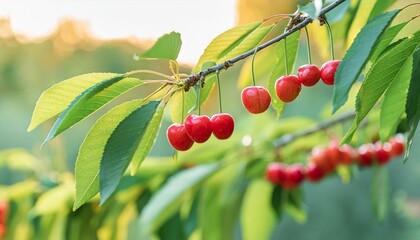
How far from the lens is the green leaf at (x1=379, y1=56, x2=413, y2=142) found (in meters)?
0.79

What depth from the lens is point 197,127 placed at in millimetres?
808

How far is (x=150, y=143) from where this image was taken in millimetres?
845

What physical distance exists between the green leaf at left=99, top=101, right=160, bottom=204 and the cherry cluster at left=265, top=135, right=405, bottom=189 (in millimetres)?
1105

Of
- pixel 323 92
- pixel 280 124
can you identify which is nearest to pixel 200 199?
pixel 280 124

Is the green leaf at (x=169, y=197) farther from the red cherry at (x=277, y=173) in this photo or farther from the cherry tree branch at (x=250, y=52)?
the cherry tree branch at (x=250, y=52)

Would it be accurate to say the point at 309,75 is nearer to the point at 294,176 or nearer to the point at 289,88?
the point at 289,88

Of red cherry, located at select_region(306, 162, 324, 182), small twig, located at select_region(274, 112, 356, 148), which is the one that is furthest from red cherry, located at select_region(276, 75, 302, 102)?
red cherry, located at select_region(306, 162, 324, 182)

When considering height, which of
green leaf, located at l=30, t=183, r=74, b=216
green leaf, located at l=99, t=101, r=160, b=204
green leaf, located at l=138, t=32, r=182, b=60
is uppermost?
green leaf, located at l=138, t=32, r=182, b=60

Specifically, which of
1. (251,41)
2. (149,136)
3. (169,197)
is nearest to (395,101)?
(251,41)

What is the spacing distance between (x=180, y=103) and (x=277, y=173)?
0.99 meters

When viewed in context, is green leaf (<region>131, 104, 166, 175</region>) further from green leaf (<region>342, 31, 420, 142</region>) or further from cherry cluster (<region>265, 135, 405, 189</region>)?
cherry cluster (<region>265, 135, 405, 189</region>)

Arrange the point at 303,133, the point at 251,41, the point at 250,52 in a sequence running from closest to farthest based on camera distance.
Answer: the point at 250,52 < the point at 251,41 < the point at 303,133

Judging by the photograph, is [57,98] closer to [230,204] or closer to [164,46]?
[164,46]

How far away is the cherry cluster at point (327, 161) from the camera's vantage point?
1870 mm
